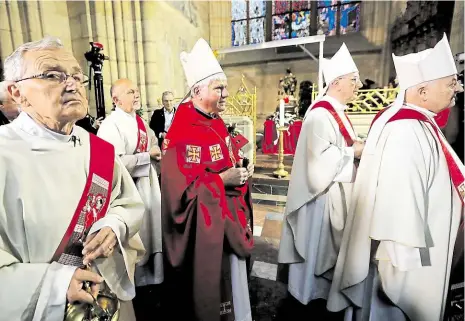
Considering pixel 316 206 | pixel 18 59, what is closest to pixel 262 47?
pixel 316 206

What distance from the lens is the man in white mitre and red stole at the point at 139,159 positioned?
8.32 feet

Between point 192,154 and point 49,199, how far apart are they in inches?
35.1

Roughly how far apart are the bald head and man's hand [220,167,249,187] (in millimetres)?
1466

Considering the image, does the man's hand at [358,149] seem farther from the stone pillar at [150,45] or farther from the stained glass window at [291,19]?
the stained glass window at [291,19]

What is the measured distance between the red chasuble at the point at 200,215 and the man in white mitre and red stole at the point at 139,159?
0.82 m

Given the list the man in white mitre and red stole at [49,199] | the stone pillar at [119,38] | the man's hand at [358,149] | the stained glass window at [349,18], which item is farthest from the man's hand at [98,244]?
the stained glass window at [349,18]

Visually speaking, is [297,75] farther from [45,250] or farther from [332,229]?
[45,250]

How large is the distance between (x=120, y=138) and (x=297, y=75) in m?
11.1

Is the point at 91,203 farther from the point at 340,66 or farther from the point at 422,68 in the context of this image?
the point at 340,66

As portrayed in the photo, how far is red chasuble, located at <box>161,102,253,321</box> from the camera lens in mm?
1726

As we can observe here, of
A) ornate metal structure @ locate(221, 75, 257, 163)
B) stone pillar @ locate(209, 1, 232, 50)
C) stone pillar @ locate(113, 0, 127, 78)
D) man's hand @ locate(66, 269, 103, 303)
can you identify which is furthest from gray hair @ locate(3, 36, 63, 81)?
stone pillar @ locate(209, 1, 232, 50)

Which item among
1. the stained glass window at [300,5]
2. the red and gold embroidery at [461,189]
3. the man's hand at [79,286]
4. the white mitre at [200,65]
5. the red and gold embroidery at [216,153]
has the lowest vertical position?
the man's hand at [79,286]

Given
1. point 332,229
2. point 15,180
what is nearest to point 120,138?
point 15,180

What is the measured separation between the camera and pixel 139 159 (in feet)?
8.36
